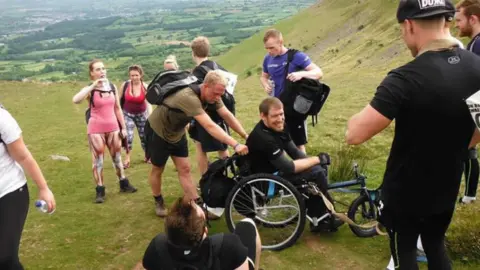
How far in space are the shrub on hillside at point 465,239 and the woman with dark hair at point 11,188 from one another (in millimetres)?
3836

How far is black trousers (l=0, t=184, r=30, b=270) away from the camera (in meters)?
3.46

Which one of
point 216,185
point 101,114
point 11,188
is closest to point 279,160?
point 216,185

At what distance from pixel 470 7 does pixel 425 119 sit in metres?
2.48

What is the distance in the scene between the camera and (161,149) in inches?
227

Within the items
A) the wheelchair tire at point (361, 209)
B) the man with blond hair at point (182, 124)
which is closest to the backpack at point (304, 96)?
the man with blond hair at point (182, 124)

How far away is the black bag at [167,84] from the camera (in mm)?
5430

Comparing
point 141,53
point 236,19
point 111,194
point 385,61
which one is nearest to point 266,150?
point 111,194

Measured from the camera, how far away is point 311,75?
5.98 metres

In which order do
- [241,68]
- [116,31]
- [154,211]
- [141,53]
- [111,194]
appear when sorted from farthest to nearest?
[116,31] < [141,53] < [241,68] < [111,194] < [154,211]

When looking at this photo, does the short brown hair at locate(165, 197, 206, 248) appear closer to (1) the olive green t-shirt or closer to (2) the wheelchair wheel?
(2) the wheelchair wheel

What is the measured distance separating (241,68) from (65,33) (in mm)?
93896

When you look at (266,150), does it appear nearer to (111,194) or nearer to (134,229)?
(134,229)

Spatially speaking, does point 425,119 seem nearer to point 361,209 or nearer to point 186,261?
point 186,261

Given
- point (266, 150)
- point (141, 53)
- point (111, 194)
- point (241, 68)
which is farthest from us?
point (141, 53)
